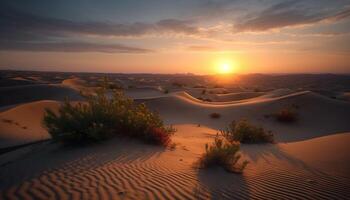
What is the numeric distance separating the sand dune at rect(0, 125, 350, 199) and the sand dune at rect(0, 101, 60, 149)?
168 inches

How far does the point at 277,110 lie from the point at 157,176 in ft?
46.1

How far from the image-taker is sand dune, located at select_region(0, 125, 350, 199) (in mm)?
4215

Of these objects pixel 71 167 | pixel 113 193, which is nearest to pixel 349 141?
pixel 113 193

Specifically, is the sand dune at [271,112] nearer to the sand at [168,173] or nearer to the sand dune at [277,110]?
the sand dune at [277,110]

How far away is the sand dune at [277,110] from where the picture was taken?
13.9m

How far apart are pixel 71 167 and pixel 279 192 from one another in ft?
12.6

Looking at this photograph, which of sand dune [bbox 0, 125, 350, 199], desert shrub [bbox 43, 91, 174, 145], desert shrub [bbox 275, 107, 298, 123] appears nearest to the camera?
sand dune [bbox 0, 125, 350, 199]

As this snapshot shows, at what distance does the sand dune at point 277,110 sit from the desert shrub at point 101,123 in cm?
671

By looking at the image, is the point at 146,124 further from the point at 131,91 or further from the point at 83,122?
the point at 131,91

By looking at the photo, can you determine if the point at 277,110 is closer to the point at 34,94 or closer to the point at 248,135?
the point at 248,135

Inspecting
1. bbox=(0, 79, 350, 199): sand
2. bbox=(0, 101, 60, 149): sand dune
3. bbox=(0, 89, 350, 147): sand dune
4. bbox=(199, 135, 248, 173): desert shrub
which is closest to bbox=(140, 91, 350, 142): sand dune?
A: bbox=(0, 89, 350, 147): sand dune

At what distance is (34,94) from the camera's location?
24828 mm

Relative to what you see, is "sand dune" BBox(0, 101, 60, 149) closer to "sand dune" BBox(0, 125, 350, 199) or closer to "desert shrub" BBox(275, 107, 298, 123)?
"sand dune" BBox(0, 125, 350, 199)

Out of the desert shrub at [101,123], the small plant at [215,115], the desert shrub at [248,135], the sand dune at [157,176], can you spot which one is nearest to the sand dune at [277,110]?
the small plant at [215,115]
